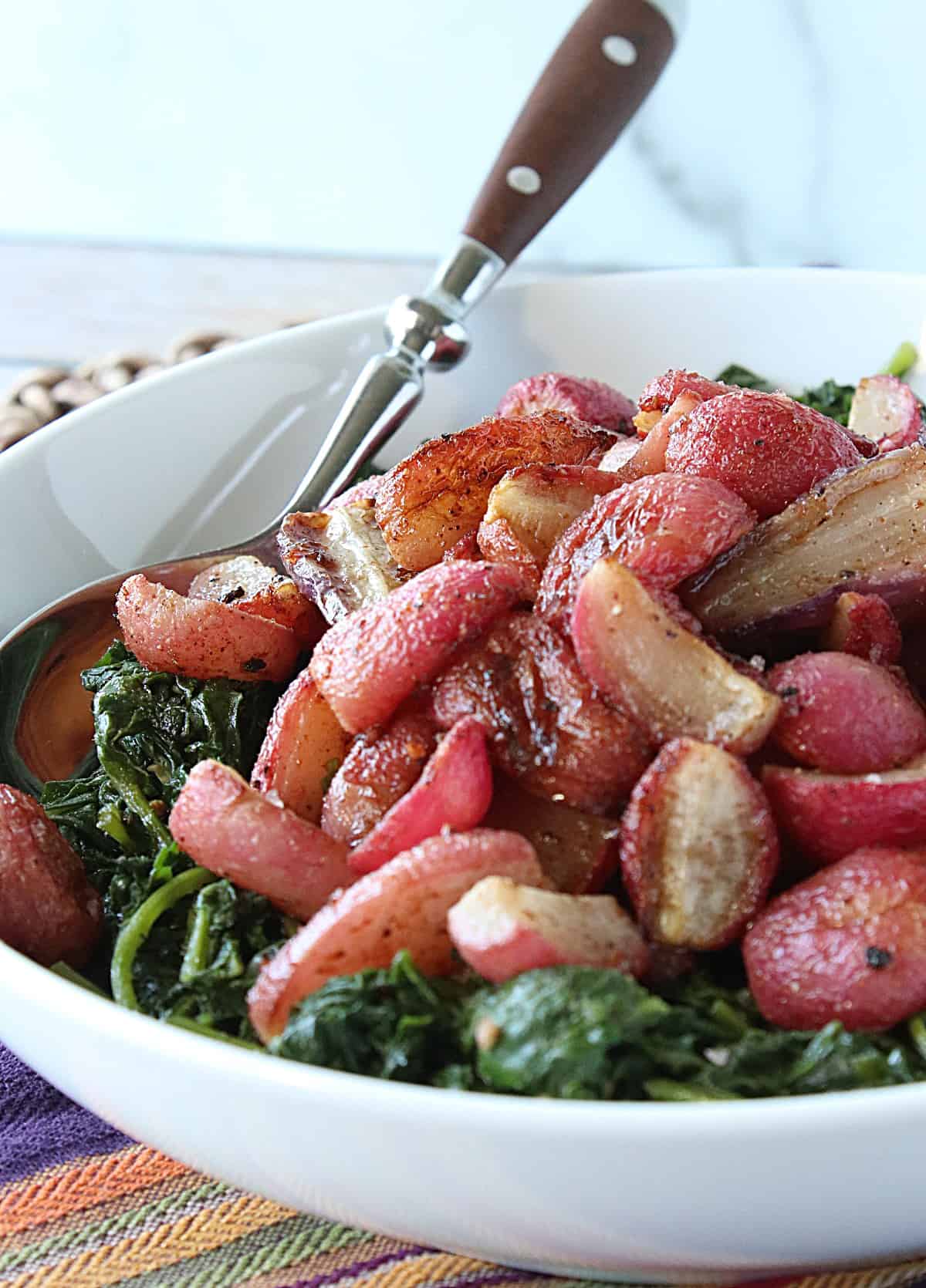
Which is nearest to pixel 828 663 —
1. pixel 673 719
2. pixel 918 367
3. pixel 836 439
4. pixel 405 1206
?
pixel 673 719

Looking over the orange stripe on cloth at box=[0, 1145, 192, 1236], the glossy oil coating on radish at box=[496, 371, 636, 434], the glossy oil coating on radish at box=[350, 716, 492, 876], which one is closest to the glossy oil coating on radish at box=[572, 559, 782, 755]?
the glossy oil coating on radish at box=[350, 716, 492, 876]

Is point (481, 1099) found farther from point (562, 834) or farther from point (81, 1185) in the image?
point (81, 1185)

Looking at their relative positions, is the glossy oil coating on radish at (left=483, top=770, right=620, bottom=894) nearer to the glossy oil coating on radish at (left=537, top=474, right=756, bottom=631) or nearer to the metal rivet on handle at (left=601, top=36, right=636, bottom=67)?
the glossy oil coating on radish at (left=537, top=474, right=756, bottom=631)

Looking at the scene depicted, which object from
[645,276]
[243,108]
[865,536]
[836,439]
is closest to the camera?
[865,536]

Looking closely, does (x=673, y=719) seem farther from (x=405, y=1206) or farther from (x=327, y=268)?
(x=327, y=268)

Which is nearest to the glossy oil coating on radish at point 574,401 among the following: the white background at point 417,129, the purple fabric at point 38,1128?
the purple fabric at point 38,1128

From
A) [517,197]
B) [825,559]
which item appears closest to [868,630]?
[825,559]
